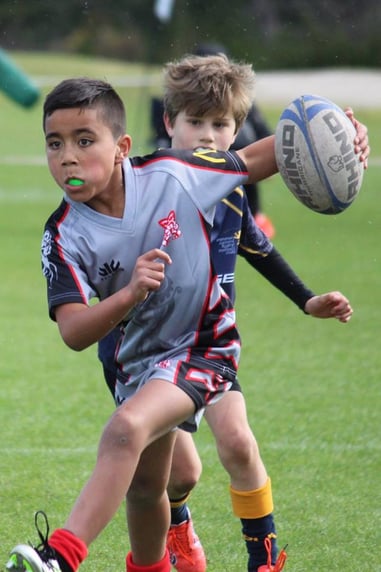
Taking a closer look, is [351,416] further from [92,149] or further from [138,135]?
[138,135]

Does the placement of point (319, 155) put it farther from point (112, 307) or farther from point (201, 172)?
point (112, 307)

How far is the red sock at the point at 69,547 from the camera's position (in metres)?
3.46

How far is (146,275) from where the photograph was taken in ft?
11.7

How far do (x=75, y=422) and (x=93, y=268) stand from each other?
272cm

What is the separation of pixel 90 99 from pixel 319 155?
75 cm

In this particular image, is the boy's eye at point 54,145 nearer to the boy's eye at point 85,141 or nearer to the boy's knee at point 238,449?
the boy's eye at point 85,141

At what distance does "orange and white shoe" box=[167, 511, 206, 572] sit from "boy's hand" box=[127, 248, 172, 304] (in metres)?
1.31

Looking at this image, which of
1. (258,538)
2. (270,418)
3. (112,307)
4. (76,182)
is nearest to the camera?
(112,307)

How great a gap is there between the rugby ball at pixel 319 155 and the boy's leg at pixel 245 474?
77 cm

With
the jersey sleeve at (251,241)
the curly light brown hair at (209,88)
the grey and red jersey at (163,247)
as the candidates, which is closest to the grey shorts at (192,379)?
the grey and red jersey at (163,247)

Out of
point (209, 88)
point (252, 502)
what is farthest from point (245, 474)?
point (209, 88)

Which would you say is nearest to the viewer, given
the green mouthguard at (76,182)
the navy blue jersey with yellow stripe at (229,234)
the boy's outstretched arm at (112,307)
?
the boy's outstretched arm at (112,307)

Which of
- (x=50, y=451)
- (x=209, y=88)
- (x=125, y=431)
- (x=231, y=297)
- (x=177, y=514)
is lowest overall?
(x=177, y=514)

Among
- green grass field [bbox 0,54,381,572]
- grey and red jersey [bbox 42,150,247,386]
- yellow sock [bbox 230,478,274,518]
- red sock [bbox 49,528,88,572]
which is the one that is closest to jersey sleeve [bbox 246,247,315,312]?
grey and red jersey [bbox 42,150,247,386]
